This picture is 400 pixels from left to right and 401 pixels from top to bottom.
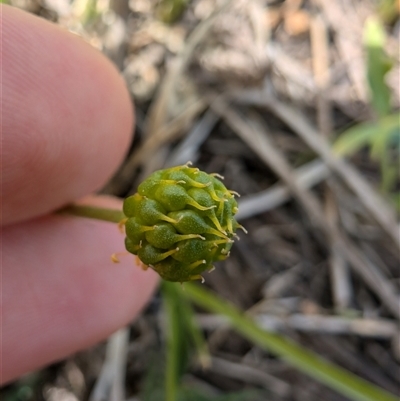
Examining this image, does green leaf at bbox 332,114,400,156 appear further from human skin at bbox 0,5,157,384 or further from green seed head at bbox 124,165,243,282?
green seed head at bbox 124,165,243,282

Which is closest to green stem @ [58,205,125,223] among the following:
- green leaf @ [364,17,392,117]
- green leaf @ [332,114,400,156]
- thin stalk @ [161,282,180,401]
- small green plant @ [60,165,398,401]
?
small green plant @ [60,165,398,401]

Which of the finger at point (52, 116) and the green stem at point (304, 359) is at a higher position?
the finger at point (52, 116)

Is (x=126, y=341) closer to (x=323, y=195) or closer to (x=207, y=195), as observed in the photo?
(x=323, y=195)

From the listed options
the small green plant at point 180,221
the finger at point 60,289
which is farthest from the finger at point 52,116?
the small green plant at point 180,221

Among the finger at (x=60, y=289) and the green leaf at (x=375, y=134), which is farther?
the green leaf at (x=375, y=134)

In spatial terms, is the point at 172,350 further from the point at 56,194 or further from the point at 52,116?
the point at 52,116

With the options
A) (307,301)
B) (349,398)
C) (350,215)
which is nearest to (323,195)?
(350,215)

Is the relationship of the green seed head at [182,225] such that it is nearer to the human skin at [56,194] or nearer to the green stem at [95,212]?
the green stem at [95,212]
